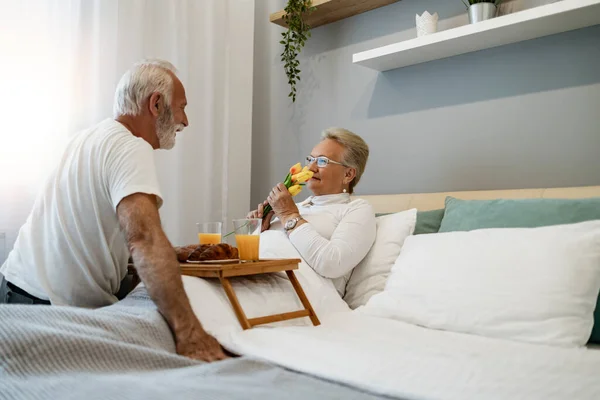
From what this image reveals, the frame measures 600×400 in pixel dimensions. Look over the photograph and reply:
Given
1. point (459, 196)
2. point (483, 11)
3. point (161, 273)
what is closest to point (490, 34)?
point (483, 11)

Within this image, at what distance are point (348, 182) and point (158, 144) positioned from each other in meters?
0.81

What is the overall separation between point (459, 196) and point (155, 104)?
124 cm

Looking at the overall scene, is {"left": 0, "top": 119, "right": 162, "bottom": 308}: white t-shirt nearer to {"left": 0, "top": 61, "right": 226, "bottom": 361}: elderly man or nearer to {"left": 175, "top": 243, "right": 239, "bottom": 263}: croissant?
{"left": 0, "top": 61, "right": 226, "bottom": 361}: elderly man

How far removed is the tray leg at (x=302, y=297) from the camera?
5.23ft

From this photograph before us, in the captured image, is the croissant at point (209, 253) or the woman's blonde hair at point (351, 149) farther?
the woman's blonde hair at point (351, 149)

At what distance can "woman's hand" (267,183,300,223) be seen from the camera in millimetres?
1957

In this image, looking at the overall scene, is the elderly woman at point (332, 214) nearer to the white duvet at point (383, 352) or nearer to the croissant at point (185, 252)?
the white duvet at point (383, 352)

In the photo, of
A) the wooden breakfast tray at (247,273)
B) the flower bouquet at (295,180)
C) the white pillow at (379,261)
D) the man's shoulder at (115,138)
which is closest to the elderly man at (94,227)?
the man's shoulder at (115,138)

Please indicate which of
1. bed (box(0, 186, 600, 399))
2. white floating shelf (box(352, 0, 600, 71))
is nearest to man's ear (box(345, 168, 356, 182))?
white floating shelf (box(352, 0, 600, 71))

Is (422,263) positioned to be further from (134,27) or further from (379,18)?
(134,27)

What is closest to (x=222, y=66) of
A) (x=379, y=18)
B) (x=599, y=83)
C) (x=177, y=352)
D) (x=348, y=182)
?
(x=379, y=18)

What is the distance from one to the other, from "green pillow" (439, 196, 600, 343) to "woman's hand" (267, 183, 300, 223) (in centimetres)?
55

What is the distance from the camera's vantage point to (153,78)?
1.75 metres

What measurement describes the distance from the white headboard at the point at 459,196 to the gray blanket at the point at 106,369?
50.1 inches
